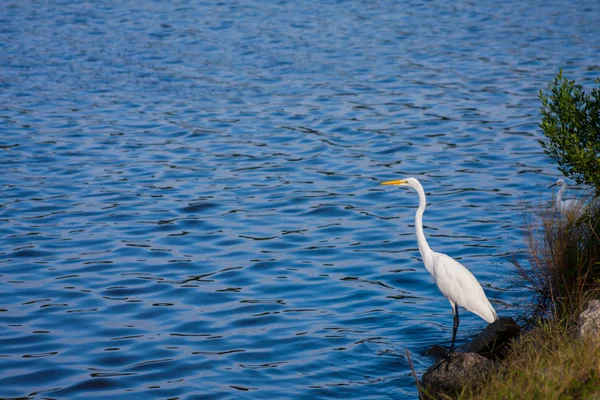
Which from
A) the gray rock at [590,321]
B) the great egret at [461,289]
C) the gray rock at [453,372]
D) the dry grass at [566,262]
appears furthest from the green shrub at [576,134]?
the gray rock at [453,372]

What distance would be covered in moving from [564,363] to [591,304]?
1009 millimetres

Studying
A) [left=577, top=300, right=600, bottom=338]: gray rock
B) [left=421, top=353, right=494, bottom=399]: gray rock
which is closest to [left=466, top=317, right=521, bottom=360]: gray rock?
[left=421, top=353, right=494, bottom=399]: gray rock

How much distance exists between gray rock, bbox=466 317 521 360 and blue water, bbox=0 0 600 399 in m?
0.69

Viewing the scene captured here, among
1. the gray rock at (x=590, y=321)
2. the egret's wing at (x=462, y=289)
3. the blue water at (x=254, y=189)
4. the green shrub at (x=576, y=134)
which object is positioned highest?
the green shrub at (x=576, y=134)

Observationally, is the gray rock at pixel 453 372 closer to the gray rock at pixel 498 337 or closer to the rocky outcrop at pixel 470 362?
the rocky outcrop at pixel 470 362

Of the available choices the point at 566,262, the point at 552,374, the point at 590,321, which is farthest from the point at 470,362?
the point at 552,374

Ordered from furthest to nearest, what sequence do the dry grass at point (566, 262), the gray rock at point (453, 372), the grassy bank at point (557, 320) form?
the dry grass at point (566, 262)
the gray rock at point (453, 372)
the grassy bank at point (557, 320)

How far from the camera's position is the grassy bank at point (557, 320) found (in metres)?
5.11

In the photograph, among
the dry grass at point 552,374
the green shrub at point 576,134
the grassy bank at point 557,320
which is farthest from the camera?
the green shrub at point 576,134

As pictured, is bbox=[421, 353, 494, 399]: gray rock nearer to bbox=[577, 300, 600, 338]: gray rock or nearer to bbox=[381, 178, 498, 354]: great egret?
bbox=[381, 178, 498, 354]: great egret

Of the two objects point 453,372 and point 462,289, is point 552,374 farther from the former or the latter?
point 462,289

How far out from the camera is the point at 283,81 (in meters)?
17.6

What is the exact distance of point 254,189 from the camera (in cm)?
1225

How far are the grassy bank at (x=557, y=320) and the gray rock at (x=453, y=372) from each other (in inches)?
6.0
